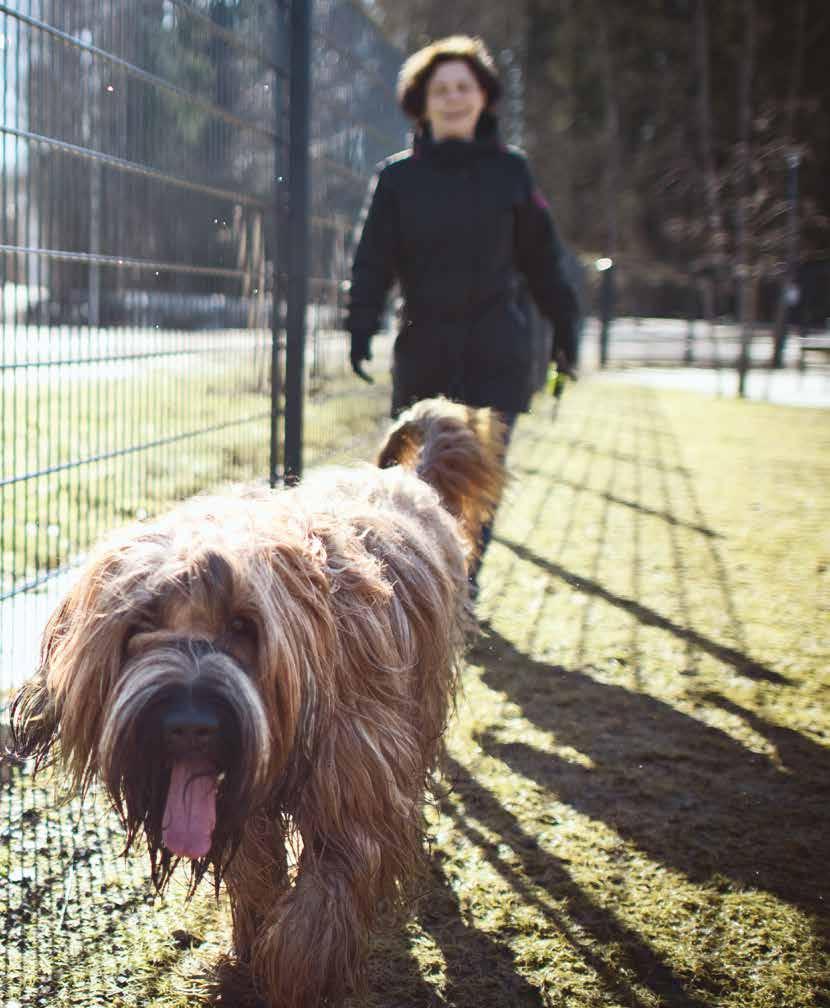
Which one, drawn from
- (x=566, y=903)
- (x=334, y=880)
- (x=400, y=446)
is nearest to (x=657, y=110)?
(x=400, y=446)

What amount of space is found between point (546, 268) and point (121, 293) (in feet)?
5.60

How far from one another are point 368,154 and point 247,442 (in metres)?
2.41

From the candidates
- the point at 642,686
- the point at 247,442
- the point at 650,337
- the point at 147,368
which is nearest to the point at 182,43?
the point at 147,368

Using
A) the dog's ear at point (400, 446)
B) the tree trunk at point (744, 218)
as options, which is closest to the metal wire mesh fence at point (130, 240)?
the dog's ear at point (400, 446)

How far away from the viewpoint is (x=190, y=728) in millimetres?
1664

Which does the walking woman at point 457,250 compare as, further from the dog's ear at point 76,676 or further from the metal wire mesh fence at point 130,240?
the dog's ear at point 76,676

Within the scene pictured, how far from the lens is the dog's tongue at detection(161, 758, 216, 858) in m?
1.80

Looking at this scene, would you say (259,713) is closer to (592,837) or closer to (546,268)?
(592,837)

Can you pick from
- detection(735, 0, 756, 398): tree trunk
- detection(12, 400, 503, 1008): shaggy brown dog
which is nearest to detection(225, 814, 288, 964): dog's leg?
detection(12, 400, 503, 1008): shaggy brown dog

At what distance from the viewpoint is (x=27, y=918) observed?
2271mm

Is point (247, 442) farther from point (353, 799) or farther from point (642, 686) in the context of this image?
point (353, 799)

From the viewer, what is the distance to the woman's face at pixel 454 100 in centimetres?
404

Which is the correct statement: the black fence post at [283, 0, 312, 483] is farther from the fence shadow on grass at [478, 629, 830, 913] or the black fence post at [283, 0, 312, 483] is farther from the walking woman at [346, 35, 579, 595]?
the fence shadow on grass at [478, 629, 830, 913]

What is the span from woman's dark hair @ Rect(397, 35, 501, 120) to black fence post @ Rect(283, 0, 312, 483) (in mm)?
566
